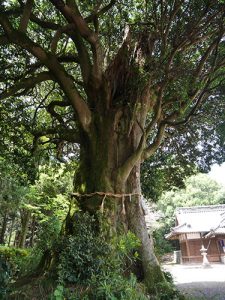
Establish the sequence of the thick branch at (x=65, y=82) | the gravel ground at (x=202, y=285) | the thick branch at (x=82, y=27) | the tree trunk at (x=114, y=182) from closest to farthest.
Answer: the tree trunk at (x=114, y=182)
the thick branch at (x=65, y=82)
the thick branch at (x=82, y=27)
the gravel ground at (x=202, y=285)

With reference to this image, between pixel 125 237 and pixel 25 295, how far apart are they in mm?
1750

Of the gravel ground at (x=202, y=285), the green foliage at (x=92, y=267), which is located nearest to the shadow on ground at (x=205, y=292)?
the gravel ground at (x=202, y=285)

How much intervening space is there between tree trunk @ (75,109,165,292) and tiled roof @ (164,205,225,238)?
2241 centimetres

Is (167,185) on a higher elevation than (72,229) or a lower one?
higher

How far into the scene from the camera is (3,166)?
10117 millimetres

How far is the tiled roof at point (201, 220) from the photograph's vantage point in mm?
27131

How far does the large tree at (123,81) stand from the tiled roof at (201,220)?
2233cm

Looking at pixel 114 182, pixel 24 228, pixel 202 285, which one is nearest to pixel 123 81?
pixel 114 182

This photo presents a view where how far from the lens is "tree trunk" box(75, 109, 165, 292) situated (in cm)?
534

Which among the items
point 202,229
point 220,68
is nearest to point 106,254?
point 220,68

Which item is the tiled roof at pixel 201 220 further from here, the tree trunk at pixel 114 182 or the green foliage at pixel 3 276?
the green foliage at pixel 3 276

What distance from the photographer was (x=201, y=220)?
29.4 metres

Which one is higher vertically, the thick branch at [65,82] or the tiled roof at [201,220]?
the tiled roof at [201,220]

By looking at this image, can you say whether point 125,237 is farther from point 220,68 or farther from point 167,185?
point 167,185
